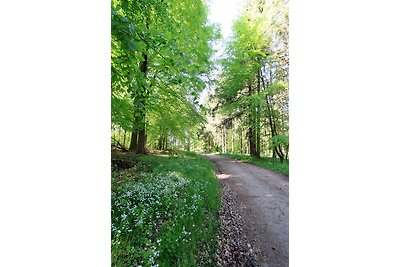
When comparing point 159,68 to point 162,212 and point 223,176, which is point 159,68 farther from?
point 223,176

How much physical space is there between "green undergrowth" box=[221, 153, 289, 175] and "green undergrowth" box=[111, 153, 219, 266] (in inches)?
16.0

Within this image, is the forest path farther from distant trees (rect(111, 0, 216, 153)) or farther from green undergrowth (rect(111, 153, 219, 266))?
distant trees (rect(111, 0, 216, 153))

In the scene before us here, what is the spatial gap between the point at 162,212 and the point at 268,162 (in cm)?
98

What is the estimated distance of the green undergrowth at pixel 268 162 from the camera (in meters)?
1.52

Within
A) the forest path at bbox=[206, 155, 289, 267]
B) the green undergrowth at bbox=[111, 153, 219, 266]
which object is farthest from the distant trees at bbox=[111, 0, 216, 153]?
the forest path at bbox=[206, 155, 289, 267]

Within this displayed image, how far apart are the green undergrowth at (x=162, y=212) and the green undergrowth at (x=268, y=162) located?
0.41m

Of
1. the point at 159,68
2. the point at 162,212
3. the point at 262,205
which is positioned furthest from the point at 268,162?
the point at 159,68

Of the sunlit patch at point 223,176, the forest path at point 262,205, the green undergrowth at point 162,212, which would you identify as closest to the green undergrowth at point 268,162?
the forest path at point 262,205

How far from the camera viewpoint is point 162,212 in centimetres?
133

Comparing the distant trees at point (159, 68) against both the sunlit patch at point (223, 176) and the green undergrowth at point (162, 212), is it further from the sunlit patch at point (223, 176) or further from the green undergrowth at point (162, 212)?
the sunlit patch at point (223, 176)

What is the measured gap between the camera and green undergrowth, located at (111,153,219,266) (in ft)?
3.54
